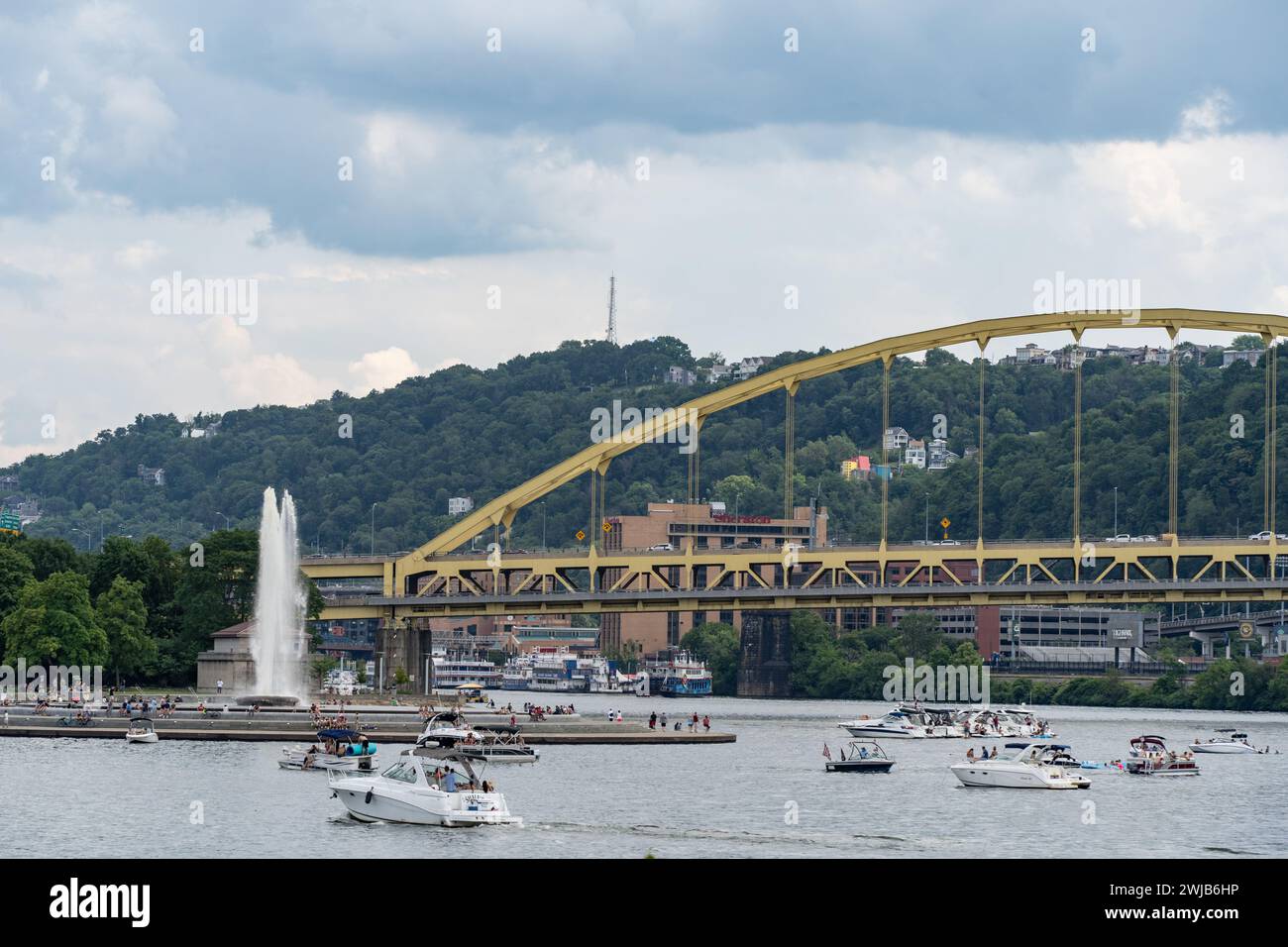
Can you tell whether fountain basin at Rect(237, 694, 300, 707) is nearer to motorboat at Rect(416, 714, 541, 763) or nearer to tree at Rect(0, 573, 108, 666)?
tree at Rect(0, 573, 108, 666)

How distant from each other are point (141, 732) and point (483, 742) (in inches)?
637

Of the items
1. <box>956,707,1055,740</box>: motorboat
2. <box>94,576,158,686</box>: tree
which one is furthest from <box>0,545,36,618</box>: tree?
<box>956,707,1055,740</box>: motorboat

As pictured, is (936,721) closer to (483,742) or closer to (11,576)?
(483,742)

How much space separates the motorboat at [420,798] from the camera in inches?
2409

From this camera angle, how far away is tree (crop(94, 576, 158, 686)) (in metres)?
123

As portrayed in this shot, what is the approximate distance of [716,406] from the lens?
146 meters

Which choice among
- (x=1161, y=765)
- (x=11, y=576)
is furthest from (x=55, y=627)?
(x=1161, y=765)

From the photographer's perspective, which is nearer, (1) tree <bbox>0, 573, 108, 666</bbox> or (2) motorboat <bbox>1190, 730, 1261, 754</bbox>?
(2) motorboat <bbox>1190, 730, 1261, 754</bbox>

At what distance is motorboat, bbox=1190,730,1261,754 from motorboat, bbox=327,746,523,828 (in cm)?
5732

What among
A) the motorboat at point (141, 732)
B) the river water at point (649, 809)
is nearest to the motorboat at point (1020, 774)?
the river water at point (649, 809)

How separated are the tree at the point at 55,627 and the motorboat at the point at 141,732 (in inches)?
747


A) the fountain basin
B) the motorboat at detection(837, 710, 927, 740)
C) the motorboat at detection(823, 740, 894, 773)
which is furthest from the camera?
the motorboat at detection(837, 710, 927, 740)
